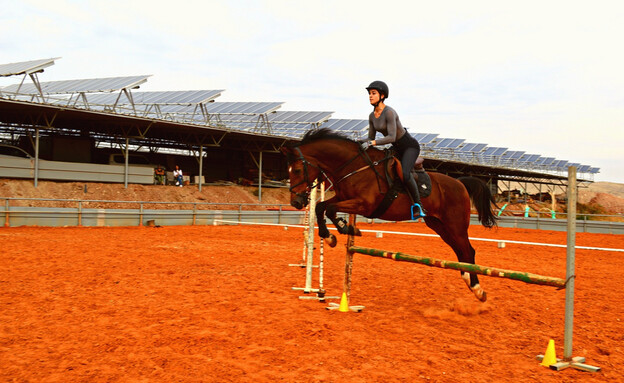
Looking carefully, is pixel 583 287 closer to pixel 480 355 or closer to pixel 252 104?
pixel 480 355

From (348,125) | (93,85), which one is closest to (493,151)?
(348,125)

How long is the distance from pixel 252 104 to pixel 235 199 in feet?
28.0

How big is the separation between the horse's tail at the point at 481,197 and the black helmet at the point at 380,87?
227cm

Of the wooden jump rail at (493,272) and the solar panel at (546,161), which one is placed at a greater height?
the solar panel at (546,161)

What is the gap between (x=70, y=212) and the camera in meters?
21.8

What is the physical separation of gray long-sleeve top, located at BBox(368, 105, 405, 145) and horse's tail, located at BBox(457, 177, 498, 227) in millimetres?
1866

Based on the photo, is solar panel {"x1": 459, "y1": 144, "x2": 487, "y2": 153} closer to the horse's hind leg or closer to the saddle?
the horse's hind leg

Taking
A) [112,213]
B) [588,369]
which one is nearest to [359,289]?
[588,369]

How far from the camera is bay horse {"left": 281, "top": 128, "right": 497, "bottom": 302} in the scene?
691cm

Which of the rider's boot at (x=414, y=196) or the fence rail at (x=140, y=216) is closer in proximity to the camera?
the rider's boot at (x=414, y=196)

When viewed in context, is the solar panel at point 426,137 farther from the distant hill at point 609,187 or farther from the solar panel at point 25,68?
the distant hill at point 609,187

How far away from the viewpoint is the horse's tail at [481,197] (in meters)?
8.41

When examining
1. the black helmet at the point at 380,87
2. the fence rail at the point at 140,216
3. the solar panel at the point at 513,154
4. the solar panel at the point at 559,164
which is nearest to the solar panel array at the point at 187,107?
the fence rail at the point at 140,216

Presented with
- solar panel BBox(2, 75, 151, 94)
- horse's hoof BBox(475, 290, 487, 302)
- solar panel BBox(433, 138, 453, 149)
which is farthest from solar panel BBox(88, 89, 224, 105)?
horse's hoof BBox(475, 290, 487, 302)
